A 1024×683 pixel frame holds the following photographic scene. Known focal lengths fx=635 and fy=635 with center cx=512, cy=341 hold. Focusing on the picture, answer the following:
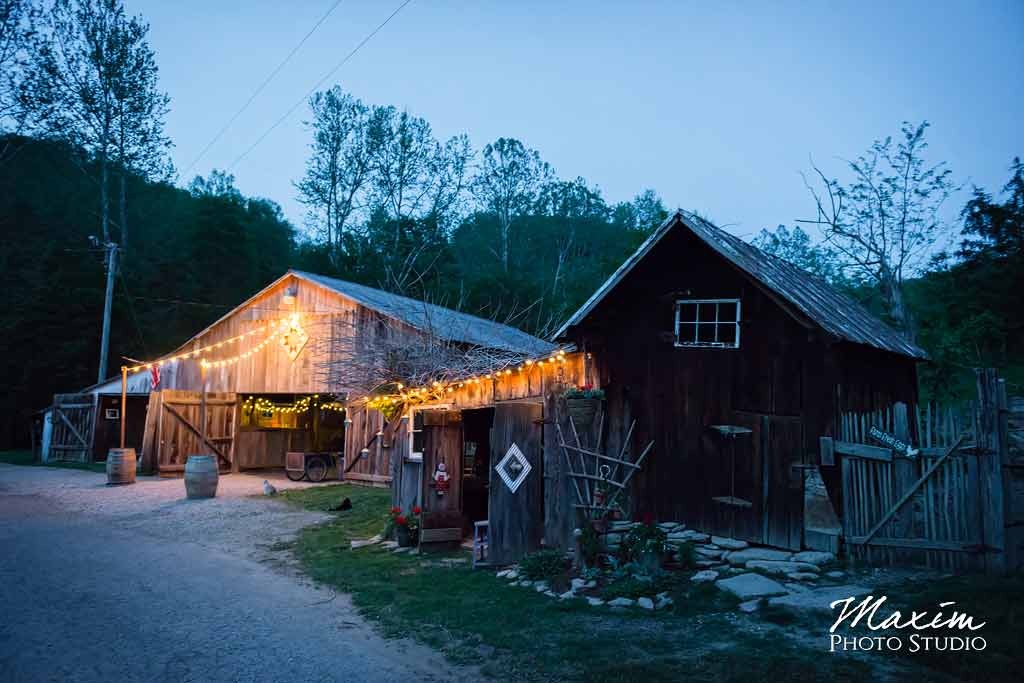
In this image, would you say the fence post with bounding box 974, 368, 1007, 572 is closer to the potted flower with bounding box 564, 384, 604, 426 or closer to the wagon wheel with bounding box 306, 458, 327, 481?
the potted flower with bounding box 564, 384, 604, 426

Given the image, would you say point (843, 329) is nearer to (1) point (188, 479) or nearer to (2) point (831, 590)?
(2) point (831, 590)

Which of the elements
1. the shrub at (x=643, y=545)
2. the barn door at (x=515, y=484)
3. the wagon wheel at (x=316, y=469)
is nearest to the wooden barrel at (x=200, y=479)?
the wagon wheel at (x=316, y=469)

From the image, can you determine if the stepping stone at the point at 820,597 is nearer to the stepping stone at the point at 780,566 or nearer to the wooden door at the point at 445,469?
the stepping stone at the point at 780,566

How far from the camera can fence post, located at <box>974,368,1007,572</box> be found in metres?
7.19

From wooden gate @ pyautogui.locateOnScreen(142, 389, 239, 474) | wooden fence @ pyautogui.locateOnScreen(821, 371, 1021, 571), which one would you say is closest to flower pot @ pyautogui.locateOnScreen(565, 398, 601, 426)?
wooden fence @ pyautogui.locateOnScreen(821, 371, 1021, 571)

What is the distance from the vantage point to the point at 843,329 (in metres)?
8.74

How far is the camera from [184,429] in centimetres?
2133

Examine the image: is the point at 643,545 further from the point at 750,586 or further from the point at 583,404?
the point at 583,404

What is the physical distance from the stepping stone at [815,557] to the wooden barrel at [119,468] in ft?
59.6

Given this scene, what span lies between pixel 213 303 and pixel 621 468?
118ft

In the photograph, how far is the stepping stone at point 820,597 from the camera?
650cm

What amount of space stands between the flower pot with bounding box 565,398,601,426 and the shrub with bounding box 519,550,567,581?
1.89 meters

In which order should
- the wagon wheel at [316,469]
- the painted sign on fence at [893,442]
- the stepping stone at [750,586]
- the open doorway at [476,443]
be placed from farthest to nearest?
the wagon wheel at [316,469], the open doorway at [476,443], the painted sign on fence at [893,442], the stepping stone at [750,586]

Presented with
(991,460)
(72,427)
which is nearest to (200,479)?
(72,427)
